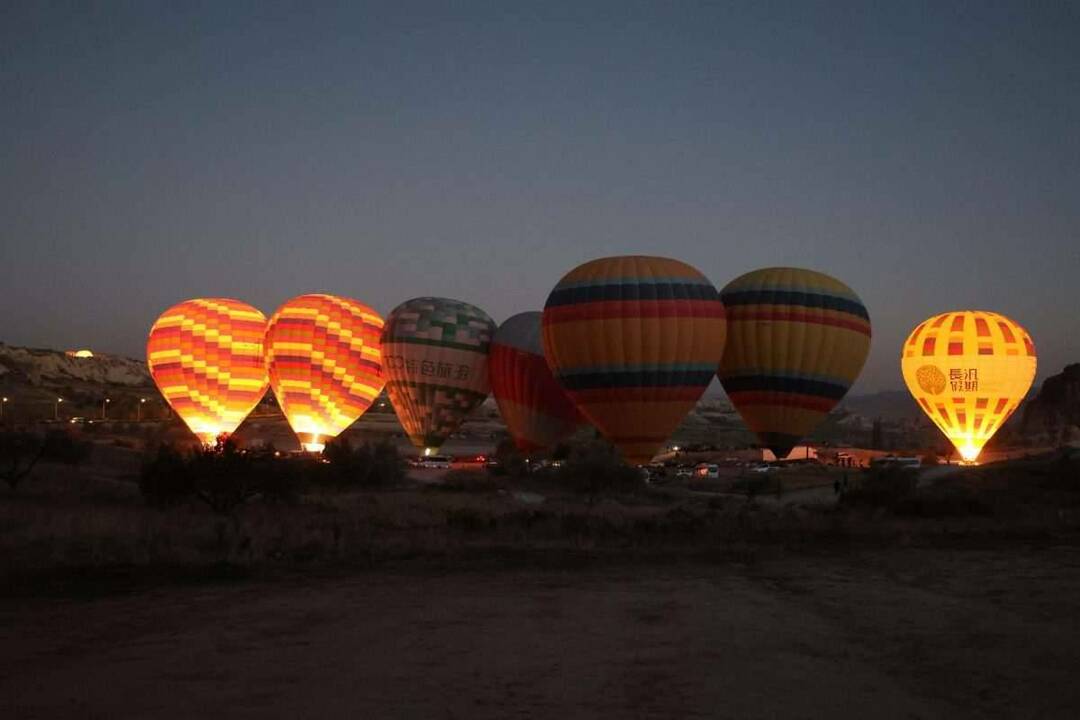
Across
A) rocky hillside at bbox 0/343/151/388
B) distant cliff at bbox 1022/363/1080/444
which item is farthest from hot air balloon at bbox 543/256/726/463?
rocky hillside at bbox 0/343/151/388

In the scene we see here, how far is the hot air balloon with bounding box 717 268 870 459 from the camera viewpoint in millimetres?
26547

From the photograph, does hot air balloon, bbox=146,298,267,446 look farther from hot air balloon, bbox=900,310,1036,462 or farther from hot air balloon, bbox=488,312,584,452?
hot air balloon, bbox=900,310,1036,462

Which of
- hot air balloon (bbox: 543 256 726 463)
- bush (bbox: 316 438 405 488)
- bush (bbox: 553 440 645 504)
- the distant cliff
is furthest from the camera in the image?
the distant cliff

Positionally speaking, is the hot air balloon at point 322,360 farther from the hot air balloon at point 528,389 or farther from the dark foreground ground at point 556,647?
the dark foreground ground at point 556,647

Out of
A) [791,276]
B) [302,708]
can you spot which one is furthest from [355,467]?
[302,708]

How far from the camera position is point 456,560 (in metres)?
14.6

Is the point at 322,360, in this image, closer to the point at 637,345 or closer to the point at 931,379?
the point at 637,345

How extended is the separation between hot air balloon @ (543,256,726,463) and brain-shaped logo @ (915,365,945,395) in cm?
1504

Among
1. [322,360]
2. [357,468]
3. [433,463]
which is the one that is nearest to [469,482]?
[357,468]

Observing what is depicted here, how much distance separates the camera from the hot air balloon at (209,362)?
35.9 metres

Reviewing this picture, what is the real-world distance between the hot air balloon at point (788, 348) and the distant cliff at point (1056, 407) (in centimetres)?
5537

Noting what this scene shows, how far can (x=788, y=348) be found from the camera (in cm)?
2652

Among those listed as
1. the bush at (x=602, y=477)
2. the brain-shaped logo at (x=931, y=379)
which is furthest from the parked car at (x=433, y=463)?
the brain-shaped logo at (x=931, y=379)

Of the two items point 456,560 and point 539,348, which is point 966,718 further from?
point 539,348
